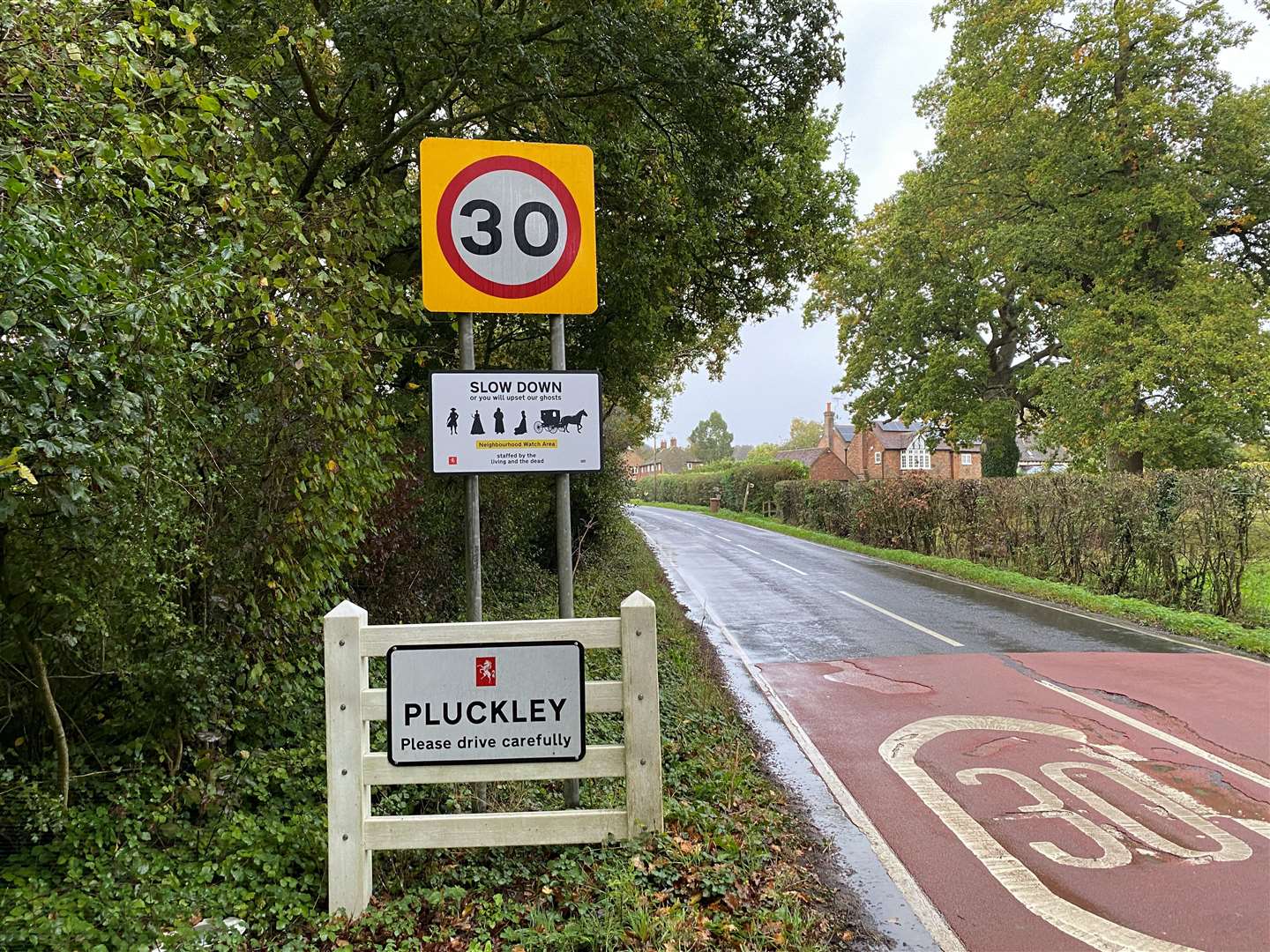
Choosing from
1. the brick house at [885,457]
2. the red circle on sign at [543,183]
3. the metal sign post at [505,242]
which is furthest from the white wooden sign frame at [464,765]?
the brick house at [885,457]

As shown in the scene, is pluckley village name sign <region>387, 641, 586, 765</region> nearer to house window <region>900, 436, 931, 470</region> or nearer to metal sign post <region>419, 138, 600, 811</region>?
metal sign post <region>419, 138, 600, 811</region>

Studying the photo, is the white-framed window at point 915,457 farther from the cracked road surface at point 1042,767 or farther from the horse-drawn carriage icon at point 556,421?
the horse-drawn carriage icon at point 556,421

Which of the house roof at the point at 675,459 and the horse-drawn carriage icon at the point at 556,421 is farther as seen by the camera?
the house roof at the point at 675,459

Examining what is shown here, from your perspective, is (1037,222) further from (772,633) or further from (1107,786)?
(1107,786)

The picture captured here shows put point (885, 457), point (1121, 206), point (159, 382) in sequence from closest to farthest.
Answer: point (159, 382) < point (1121, 206) < point (885, 457)

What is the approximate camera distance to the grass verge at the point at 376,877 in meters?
2.97

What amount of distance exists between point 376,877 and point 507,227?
10.7 feet

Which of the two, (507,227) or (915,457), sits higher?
(507,227)

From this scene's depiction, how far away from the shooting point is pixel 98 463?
2.64 metres

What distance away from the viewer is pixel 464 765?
3461 millimetres

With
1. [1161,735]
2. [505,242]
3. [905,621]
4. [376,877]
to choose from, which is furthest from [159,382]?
[905,621]

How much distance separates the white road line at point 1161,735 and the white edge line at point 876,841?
8.62ft

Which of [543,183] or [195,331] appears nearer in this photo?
[195,331]

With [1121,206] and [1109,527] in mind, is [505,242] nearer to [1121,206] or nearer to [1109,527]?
[1109,527]
